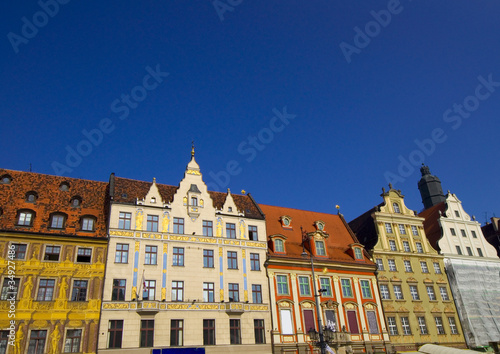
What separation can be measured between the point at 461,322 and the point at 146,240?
119 feet

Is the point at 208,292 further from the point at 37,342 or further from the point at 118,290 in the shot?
the point at 37,342

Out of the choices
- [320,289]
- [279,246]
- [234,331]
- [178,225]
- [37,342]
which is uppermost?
[178,225]

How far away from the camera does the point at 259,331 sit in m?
39.4

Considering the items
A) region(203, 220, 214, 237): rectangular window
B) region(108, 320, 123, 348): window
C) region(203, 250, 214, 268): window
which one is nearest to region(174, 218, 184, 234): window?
region(203, 220, 214, 237): rectangular window

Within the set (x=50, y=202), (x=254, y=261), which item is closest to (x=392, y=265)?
(x=254, y=261)

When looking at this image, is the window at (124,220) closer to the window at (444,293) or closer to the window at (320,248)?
the window at (320,248)

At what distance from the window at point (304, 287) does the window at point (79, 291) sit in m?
20.2

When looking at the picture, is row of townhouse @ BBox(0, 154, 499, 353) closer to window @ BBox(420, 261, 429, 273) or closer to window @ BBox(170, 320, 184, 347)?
window @ BBox(170, 320, 184, 347)

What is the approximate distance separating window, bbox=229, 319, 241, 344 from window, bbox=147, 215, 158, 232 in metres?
11.0

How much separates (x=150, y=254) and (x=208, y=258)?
5.56 meters

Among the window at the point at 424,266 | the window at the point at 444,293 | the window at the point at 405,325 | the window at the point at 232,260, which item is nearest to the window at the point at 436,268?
the window at the point at 424,266

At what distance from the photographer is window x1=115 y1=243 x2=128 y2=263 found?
1469 inches

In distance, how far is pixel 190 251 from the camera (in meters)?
40.3

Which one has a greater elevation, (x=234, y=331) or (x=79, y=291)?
(x=79, y=291)
